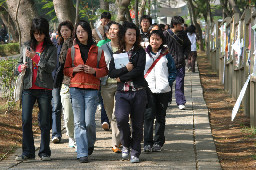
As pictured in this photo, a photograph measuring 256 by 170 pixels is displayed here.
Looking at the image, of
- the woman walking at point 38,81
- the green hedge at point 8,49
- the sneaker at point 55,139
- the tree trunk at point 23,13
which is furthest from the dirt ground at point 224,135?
the green hedge at point 8,49

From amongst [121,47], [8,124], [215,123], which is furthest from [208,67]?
[121,47]

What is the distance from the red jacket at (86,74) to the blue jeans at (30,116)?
366 mm

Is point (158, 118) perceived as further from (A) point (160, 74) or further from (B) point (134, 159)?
(B) point (134, 159)

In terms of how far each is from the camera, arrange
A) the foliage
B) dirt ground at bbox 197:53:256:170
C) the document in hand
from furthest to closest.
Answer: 1. the foliage
2. dirt ground at bbox 197:53:256:170
3. the document in hand

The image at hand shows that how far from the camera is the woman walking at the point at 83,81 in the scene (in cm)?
665

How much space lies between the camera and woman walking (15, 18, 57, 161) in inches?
261

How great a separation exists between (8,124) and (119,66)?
12.1ft

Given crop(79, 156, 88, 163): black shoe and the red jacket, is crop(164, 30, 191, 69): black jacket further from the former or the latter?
crop(79, 156, 88, 163): black shoe

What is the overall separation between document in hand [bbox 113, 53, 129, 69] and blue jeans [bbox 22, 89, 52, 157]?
35.2 inches

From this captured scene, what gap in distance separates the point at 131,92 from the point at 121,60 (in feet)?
1.35

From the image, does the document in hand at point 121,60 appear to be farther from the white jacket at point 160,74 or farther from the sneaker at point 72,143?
the sneaker at point 72,143

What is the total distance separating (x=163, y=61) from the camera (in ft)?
24.6

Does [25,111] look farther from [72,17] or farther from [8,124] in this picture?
[72,17]

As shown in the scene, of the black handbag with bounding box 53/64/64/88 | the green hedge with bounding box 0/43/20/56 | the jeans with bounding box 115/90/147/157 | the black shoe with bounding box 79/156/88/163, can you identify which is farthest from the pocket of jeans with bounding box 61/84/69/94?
the green hedge with bounding box 0/43/20/56
